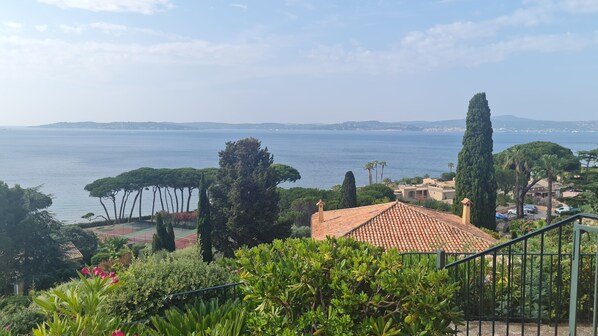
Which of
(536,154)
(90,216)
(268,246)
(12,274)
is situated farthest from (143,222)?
(268,246)

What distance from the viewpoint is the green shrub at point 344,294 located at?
3.09 metres

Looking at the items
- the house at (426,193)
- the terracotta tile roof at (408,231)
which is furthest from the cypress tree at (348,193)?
the house at (426,193)

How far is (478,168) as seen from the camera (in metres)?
24.7

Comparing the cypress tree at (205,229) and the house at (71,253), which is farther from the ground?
the cypress tree at (205,229)

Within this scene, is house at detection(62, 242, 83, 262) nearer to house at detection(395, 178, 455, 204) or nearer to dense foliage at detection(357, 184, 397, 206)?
dense foliage at detection(357, 184, 397, 206)

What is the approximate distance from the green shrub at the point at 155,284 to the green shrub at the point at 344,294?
146 cm

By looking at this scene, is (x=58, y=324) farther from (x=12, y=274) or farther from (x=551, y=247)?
(x=12, y=274)

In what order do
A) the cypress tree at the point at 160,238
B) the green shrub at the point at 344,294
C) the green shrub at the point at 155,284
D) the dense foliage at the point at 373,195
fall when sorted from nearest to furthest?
the green shrub at the point at 344,294
the green shrub at the point at 155,284
the cypress tree at the point at 160,238
the dense foliage at the point at 373,195

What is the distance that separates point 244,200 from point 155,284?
16.5 metres

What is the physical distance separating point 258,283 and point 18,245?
63.6ft

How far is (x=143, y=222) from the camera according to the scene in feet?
131

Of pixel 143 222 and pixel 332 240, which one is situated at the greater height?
pixel 332 240

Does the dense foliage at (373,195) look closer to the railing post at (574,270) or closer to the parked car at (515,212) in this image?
the parked car at (515,212)

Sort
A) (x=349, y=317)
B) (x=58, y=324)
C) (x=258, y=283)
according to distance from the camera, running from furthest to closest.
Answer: (x=258, y=283), (x=349, y=317), (x=58, y=324)
